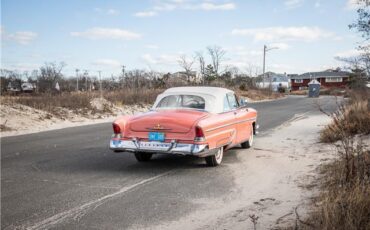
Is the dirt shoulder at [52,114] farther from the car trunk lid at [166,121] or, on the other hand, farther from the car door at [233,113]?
the car door at [233,113]

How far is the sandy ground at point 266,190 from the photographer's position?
524 centimetres

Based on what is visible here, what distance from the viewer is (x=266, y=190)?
681 centimetres

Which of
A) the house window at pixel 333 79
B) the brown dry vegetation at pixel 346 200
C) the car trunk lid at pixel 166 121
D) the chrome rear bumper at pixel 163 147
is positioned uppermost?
the house window at pixel 333 79

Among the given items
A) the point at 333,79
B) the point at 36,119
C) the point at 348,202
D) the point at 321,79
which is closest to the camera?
the point at 348,202

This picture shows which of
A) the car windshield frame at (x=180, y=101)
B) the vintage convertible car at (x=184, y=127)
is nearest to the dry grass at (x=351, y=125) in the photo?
the vintage convertible car at (x=184, y=127)

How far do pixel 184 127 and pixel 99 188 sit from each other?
1869 millimetres

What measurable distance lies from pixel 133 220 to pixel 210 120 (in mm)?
3267

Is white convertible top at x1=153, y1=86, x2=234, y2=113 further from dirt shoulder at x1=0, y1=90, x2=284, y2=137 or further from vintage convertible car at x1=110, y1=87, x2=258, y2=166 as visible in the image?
dirt shoulder at x1=0, y1=90, x2=284, y2=137

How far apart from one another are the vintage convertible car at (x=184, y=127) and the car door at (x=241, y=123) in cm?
8

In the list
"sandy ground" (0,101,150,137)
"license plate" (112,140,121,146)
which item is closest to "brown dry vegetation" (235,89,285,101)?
"sandy ground" (0,101,150,137)

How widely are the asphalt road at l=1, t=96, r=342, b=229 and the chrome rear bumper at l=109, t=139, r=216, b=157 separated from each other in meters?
0.40

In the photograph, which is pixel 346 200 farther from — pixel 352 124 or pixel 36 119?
pixel 36 119

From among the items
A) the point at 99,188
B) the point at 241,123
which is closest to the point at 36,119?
the point at 241,123

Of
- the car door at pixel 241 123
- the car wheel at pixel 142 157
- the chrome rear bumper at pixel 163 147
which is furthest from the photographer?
the car door at pixel 241 123
